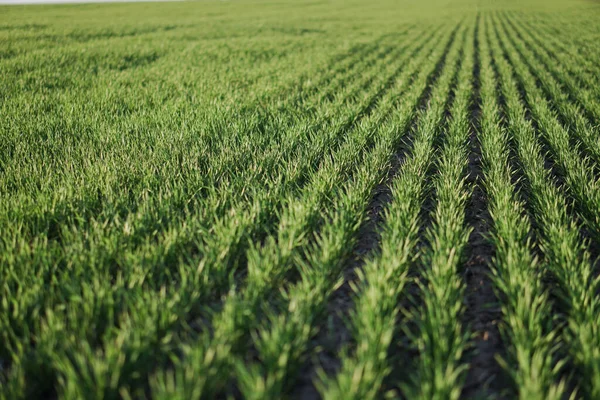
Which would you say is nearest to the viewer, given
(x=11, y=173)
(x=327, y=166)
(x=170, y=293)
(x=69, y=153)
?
(x=170, y=293)

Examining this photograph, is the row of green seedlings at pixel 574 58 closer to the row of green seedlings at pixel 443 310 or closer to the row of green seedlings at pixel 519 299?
the row of green seedlings at pixel 519 299

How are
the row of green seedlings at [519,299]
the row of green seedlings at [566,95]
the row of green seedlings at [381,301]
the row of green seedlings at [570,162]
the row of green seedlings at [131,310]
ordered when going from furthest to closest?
the row of green seedlings at [566,95] → the row of green seedlings at [570,162] → the row of green seedlings at [131,310] → the row of green seedlings at [519,299] → the row of green seedlings at [381,301]

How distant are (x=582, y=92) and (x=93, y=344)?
29.2 ft

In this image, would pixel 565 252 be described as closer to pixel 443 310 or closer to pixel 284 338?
pixel 443 310

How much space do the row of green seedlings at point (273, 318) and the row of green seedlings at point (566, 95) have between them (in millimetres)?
3688

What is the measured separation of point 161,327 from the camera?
2.08 meters

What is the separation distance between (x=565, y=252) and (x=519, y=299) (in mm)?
716

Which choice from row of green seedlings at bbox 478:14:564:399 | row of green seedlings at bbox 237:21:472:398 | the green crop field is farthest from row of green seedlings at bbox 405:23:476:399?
row of green seedlings at bbox 237:21:472:398

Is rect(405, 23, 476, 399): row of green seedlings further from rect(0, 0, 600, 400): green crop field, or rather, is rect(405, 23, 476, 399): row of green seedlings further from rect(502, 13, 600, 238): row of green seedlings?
rect(502, 13, 600, 238): row of green seedlings

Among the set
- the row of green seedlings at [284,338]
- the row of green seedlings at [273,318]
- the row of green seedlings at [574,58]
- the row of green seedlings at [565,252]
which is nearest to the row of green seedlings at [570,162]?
the row of green seedlings at [565,252]

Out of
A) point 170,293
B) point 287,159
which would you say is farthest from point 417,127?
point 170,293

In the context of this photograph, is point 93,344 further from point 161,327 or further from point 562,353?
point 562,353

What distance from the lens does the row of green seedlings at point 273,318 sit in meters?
1.77

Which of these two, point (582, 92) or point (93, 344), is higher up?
point (582, 92)
